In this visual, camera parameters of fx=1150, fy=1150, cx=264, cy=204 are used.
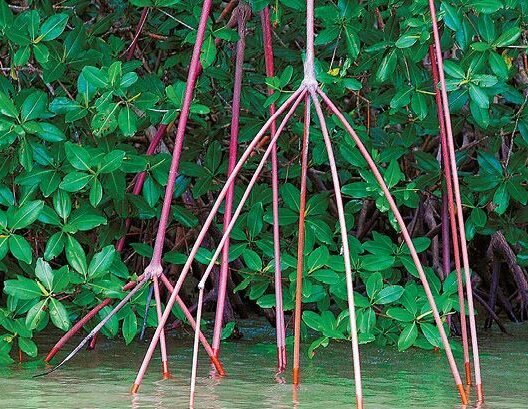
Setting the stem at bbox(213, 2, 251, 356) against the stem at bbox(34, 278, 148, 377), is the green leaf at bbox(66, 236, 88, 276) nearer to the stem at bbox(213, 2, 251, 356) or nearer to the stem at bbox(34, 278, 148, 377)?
the stem at bbox(34, 278, 148, 377)

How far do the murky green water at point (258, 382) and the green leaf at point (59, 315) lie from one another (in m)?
0.12

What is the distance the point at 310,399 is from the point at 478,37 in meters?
1.13

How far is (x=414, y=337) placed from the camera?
3061mm

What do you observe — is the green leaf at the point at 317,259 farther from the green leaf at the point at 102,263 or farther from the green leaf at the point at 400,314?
the green leaf at the point at 102,263

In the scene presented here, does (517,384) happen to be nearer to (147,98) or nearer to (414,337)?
(414,337)

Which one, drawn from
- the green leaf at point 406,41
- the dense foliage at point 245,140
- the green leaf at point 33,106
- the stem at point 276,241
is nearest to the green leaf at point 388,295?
the dense foliage at point 245,140

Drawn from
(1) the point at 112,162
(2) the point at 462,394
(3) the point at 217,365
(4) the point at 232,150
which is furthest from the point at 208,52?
(2) the point at 462,394

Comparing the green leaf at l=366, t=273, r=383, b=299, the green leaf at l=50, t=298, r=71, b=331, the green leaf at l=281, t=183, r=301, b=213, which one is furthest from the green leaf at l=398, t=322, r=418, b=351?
the green leaf at l=50, t=298, r=71, b=331

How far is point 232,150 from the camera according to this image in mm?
3047

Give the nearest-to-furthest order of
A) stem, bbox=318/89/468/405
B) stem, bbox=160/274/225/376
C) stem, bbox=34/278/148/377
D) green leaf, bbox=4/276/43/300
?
stem, bbox=318/89/468/405 → stem, bbox=34/278/148/377 → stem, bbox=160/274/225/376 → green leaf, bbox=4/276/43/300

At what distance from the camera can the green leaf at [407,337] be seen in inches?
120

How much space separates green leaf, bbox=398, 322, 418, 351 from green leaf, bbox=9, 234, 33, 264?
100 cm

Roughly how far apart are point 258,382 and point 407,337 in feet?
1.51

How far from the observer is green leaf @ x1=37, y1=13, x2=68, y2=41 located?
3.12 meters
